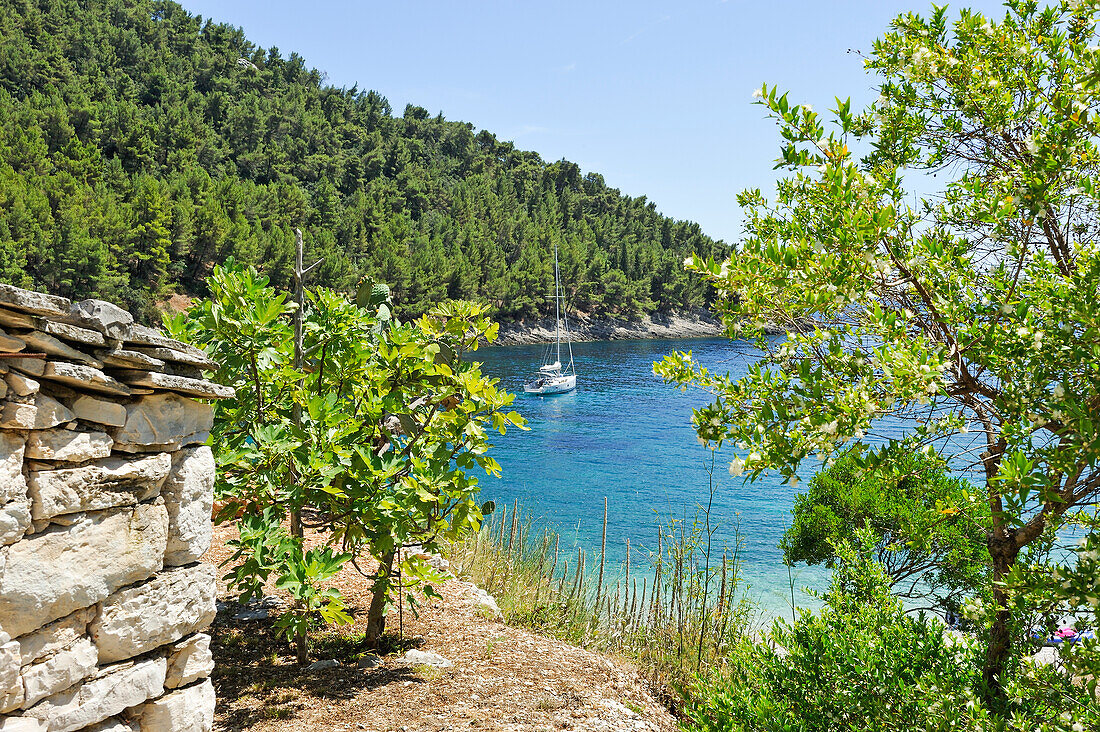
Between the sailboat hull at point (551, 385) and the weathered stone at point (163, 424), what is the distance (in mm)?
34689

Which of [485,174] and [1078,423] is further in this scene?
[485,174]

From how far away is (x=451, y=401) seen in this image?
4297 mm

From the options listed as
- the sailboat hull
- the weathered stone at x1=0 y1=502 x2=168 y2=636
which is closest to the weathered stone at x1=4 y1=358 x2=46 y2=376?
the weathered stone at x1=0 y1=502 x2=168 y2=636

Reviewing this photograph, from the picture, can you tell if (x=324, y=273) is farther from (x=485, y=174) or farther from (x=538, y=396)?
(x=485, y=174)

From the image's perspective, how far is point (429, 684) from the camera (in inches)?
164

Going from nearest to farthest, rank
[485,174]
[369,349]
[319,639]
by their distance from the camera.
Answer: [369,349]
[319,639]
[485,174]

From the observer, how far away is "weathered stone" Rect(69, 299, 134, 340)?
2.52 metres

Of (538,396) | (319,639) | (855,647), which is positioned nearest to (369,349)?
(319,639)

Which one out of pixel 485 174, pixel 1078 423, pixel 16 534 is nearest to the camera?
pixel 1078 423

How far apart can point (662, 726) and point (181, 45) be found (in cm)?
10181

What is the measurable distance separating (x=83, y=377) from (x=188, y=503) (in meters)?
0.75

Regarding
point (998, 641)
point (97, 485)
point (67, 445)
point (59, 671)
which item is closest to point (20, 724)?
point (59, 671)

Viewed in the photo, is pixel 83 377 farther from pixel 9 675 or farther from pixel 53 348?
pixel 9 675

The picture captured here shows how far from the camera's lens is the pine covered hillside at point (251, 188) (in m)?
41.8
